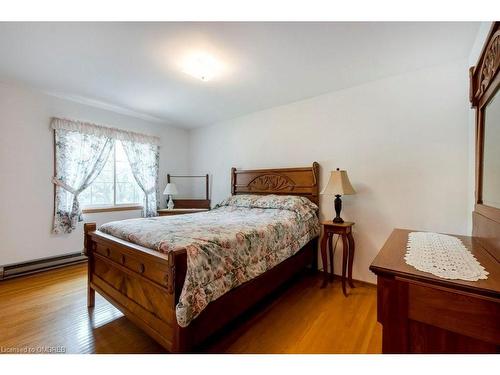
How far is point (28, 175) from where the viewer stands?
2.81m

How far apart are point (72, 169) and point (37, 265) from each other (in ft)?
4.29

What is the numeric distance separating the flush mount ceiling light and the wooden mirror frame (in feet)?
6.37

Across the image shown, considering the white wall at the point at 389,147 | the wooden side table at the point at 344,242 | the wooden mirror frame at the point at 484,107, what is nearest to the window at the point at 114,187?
the white wall at the point at 389,147

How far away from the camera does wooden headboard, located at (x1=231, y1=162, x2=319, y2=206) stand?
9.78 feet

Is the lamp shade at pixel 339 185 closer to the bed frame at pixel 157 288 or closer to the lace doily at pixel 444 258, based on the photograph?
the bed frame at pixel 157 288

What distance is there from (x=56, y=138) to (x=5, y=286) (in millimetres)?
1826

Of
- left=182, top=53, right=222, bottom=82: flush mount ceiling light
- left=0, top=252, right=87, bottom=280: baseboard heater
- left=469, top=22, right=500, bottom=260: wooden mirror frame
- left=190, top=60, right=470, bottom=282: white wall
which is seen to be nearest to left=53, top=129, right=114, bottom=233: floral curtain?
left=0, top=252, right=87, bottom=280: baseboard heater

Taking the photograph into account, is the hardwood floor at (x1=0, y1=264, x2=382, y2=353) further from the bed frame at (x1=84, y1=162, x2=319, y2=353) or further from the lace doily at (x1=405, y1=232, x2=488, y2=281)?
the lace doily at (x1=405, y1=232, x2=488, y2=281)

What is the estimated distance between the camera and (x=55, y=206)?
2.99 meters

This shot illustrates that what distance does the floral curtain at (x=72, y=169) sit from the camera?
301 cm

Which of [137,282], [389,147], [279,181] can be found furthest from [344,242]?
[137,282]

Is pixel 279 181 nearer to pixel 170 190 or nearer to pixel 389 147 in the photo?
pixel 389 147
